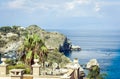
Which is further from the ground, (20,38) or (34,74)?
(20,38)

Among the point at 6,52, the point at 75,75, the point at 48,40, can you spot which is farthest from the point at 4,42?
the point at 75,75

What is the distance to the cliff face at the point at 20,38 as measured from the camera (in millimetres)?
163875

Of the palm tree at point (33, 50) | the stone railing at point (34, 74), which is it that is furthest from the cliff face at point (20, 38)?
the stone railing at point (34, 74)

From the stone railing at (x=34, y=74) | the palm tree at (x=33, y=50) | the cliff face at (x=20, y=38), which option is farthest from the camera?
the cliff face at (x=20, y=38)

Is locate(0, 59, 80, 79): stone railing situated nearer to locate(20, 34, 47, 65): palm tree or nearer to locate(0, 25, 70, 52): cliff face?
locate(20, 34, 47, 65): palm tree

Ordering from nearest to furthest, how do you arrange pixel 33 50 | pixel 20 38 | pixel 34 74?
pixel 34 74 < pixel 33 50 < pixel 20 38

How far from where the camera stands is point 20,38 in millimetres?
165375

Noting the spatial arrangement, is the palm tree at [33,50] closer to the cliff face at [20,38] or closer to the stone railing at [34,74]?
the stone railing at [34,74]

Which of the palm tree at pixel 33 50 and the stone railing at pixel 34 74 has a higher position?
the palm tree at pixel 33 50

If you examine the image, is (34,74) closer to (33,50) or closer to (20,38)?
(33,50)

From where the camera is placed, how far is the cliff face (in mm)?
163875

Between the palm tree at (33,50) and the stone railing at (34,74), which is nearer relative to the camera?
the stone railing at (34,74)

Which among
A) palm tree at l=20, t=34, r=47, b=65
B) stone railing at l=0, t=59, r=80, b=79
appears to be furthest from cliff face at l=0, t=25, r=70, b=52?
stone railing at l=0, t=59, r=80, b=79

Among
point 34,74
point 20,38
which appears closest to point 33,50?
point 34,74
